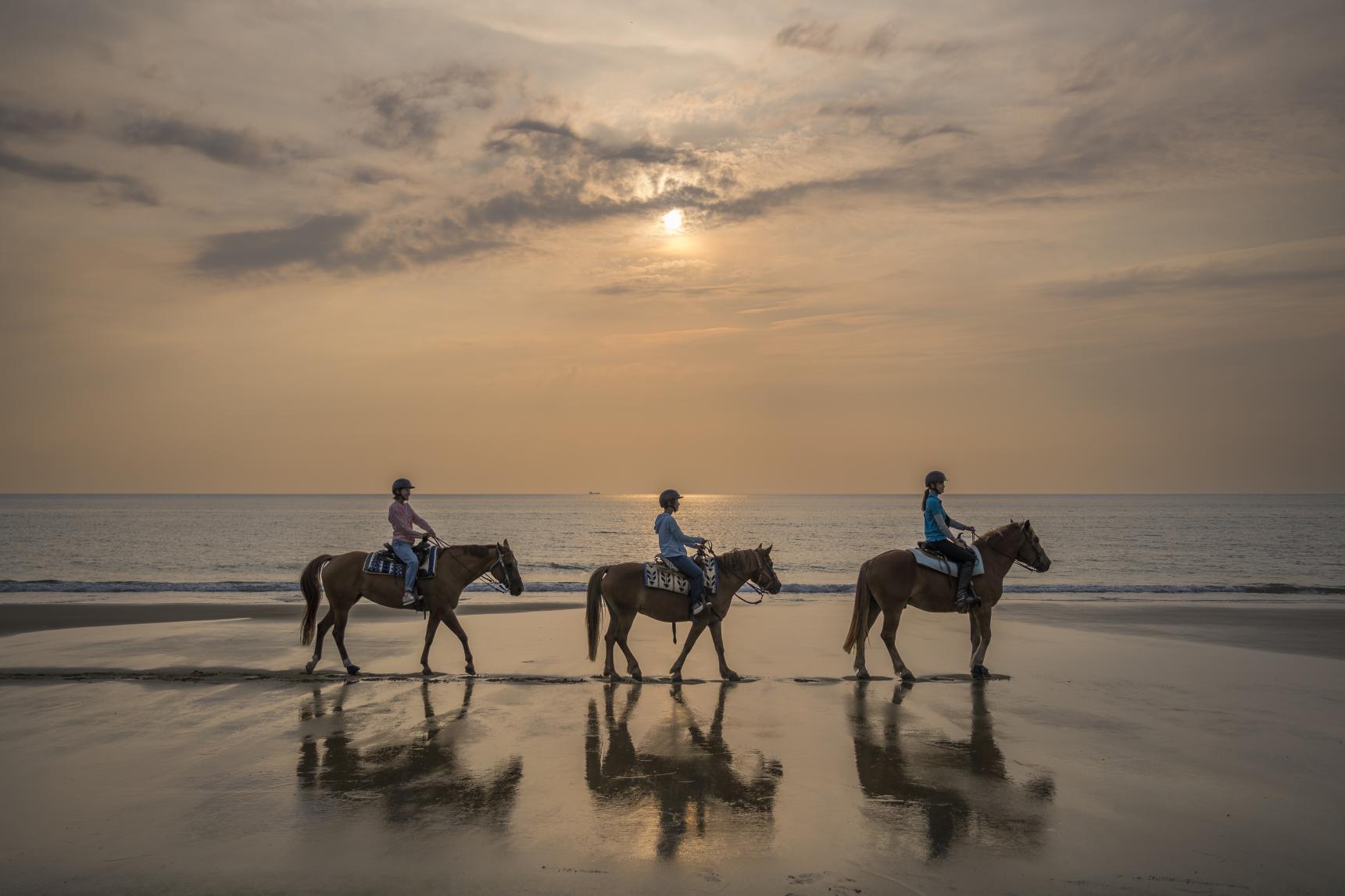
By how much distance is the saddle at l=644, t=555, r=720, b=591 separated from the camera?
10945 mm

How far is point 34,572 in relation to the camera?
33.2m

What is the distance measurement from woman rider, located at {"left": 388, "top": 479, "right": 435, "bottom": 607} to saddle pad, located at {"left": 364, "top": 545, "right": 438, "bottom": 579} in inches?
3.6

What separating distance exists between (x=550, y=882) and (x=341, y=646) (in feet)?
25.3

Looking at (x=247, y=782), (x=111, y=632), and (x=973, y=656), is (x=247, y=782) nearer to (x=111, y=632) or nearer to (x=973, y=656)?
(x=973, y=656)

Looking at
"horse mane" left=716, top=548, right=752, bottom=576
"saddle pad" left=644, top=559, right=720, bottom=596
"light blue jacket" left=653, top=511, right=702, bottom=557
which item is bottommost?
"saddle pad" left=644, top=559, right=720, bottom=596

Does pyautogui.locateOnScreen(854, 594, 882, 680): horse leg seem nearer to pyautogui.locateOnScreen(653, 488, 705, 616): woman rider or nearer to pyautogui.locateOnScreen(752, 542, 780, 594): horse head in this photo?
pyautogui.locateOnScreen(752, 542, 780, 594): horse head

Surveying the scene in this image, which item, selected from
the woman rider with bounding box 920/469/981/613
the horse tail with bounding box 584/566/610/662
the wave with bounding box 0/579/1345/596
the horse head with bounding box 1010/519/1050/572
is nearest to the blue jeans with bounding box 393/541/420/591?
the horse tail with bounding box 584/566/610/662

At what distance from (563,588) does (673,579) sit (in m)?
15.6

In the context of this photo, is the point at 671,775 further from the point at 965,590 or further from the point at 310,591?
the point at 310,591

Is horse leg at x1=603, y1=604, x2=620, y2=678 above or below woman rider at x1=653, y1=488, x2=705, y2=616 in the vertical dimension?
below

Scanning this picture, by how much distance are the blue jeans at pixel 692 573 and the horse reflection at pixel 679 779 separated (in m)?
2.42

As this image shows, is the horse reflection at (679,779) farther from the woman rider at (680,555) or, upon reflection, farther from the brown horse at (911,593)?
the brown horse at (911,593)

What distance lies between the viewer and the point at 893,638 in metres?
11.0

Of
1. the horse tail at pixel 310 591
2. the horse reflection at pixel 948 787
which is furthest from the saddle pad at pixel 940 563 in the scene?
the horse tail at pixel 310 591
